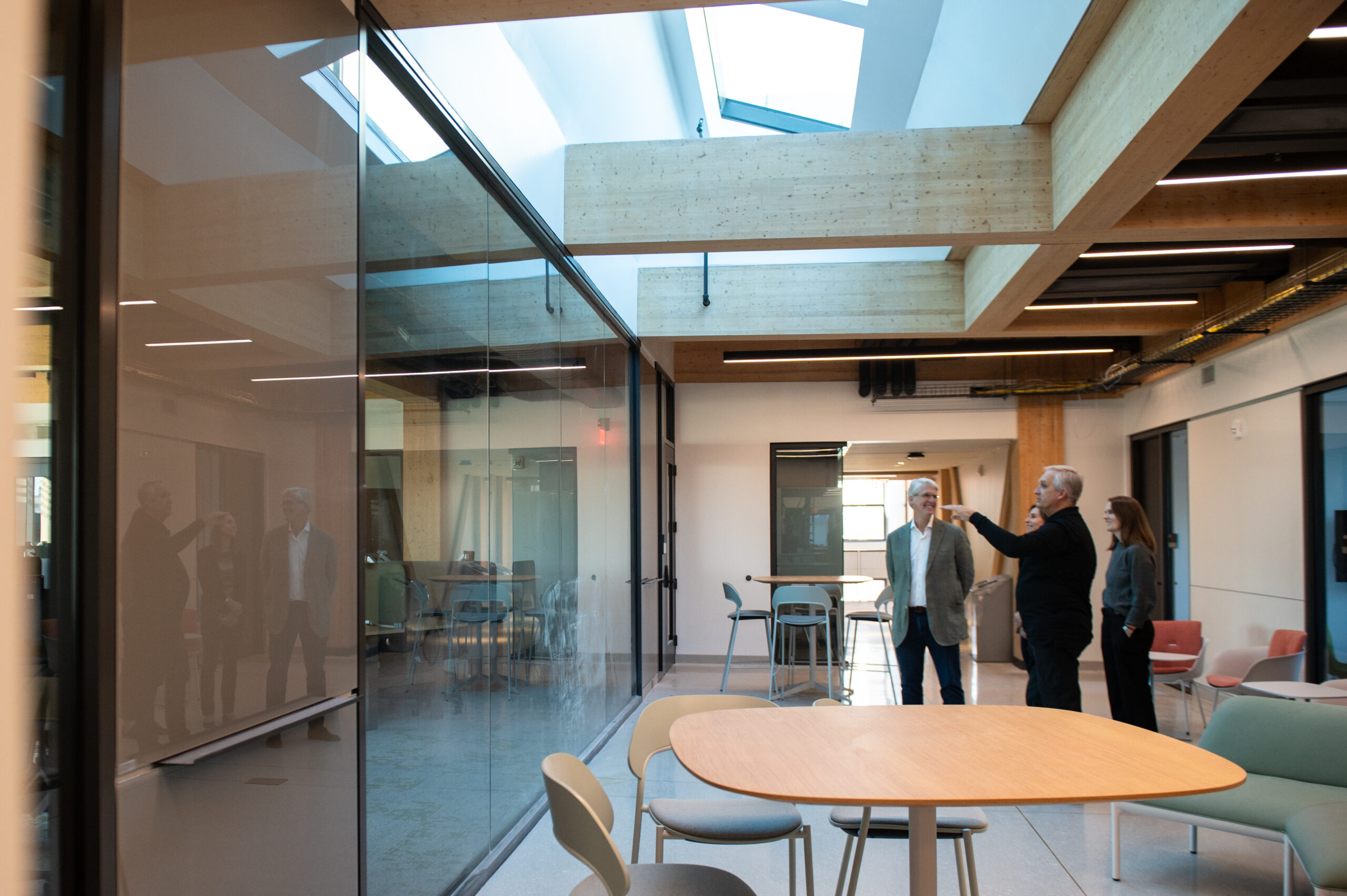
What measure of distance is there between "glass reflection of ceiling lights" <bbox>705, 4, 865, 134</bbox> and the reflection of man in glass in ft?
15.8

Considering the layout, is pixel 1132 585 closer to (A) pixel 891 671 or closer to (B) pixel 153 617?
(A) pixel 891 671

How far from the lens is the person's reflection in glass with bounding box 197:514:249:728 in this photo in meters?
1.91

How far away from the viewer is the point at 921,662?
18.7 ft

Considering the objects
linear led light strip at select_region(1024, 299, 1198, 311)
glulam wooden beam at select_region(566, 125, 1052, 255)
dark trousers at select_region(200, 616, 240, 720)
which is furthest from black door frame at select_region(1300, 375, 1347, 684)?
dark trousers at select_region(200, 616, 240, 720)

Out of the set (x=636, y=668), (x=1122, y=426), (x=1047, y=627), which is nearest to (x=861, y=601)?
(x=1122, y=426)

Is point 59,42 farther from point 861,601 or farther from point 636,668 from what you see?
point 861,601

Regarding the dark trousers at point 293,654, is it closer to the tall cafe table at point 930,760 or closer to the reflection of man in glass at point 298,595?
the reflection of man in glass at point 298,595

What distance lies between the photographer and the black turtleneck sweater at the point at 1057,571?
4.48m

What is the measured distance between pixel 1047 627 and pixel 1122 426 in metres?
6.20

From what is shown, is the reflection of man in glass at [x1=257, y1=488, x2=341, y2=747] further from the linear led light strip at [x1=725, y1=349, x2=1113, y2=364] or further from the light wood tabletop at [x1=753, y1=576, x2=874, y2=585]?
the linear led light strip at [x1=725, y1=349, x2=1113, y2=364]

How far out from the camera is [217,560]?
194cm

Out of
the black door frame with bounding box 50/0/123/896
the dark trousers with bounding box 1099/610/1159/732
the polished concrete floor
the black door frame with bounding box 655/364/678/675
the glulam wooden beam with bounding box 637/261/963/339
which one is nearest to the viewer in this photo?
the black door frame with bounding box 50/0/123/896

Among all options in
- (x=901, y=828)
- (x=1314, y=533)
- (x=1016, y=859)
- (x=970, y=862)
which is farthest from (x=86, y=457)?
(x=1314, y=533)

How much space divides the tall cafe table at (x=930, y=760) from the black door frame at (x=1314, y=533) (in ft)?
13.8
